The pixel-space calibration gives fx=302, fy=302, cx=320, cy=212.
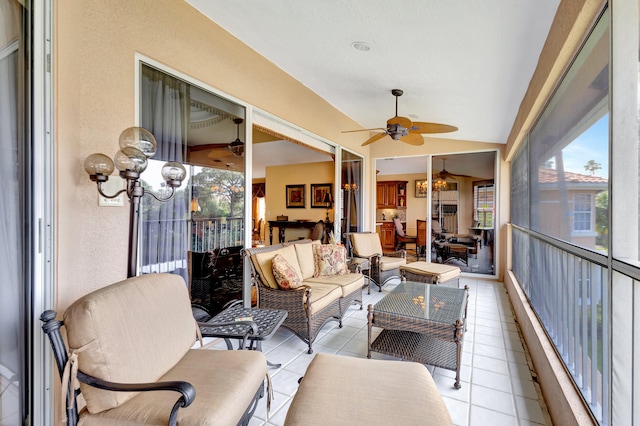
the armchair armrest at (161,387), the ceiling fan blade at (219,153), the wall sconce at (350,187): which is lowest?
the armchair armrest at (161,387)

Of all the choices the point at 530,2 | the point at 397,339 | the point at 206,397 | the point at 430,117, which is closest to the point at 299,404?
the point at 206,397

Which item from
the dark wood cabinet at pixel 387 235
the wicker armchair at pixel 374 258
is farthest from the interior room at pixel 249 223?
the dark wood cabinet at pixel 387 235

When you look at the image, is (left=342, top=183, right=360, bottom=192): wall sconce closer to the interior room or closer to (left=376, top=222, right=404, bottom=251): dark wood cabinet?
the interior room

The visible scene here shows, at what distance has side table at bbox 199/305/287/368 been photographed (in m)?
1.94

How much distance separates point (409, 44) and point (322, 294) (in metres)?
2.42

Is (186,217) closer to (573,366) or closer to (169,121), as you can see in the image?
(169,121)

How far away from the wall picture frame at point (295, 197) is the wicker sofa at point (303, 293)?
4.51 m

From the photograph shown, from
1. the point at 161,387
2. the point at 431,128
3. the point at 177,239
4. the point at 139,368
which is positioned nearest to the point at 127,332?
the point at 139,368

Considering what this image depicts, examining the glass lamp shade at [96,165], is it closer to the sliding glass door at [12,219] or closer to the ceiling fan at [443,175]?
the sliding glass door at [12,219]

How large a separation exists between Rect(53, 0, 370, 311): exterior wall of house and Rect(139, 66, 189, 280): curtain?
5.9 inches

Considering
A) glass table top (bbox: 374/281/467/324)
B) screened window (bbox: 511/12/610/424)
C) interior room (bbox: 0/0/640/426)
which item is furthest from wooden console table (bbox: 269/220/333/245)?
screened window (bbox: 511/12/610/424)

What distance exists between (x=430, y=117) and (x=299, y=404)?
4.46 m

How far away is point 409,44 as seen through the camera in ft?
8.69

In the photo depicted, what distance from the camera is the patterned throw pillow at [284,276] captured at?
9.27ft
